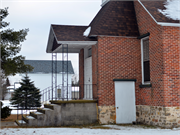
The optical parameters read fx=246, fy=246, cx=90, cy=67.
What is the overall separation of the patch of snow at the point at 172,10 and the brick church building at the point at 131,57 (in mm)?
206

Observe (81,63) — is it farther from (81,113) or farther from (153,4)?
(153,4)

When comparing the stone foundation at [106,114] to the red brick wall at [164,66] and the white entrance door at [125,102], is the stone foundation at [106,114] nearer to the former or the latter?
the white entrance door at [125,102]

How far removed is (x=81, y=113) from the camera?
38.2 ft

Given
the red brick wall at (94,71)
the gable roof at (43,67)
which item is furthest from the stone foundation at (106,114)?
the gable roof at (43,67)

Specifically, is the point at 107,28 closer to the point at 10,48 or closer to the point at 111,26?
the point at 111,26

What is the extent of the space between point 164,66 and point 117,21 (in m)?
3.60

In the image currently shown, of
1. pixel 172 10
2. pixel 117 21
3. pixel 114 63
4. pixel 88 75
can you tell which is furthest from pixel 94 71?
pixel 172 10

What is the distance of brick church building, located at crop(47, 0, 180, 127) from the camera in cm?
1057

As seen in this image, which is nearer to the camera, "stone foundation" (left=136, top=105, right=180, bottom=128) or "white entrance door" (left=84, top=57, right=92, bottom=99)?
"stone foundation" (left=136, top=105, right=180, bottom=128)

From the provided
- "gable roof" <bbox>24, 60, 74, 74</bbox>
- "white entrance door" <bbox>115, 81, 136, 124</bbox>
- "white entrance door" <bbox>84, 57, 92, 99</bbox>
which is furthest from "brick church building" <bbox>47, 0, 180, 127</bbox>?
"gable roof" <bbox>24, 60, 74, 74</bbox>

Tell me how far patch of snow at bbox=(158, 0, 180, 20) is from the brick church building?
8.1 inches

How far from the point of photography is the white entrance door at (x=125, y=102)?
11.9 m

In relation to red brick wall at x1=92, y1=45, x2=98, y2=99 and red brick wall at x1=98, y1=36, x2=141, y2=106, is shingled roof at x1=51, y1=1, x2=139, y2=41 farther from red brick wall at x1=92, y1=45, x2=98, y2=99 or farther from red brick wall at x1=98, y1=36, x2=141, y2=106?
red brick wall at x1=92, y1=45, x2=98, y2=99

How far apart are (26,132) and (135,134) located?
3964 millimetres
